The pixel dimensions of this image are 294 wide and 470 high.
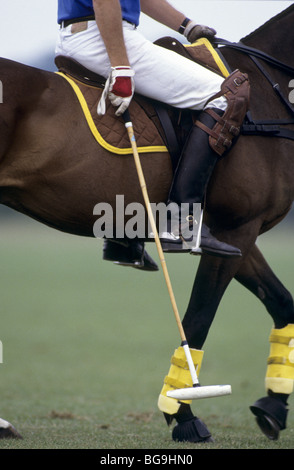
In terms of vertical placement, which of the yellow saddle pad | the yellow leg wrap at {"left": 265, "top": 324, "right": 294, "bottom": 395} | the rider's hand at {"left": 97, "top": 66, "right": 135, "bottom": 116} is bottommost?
the yellow leg wrap at {"left": 265, "top": 324, "right": 294, "bottom": 395}

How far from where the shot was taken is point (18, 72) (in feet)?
14.6

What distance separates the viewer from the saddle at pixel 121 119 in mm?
4570

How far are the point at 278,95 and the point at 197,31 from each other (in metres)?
0.69

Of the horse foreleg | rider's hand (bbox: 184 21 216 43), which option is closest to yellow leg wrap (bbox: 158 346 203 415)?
the horse foreleg

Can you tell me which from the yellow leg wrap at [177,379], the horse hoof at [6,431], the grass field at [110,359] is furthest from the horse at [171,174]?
the grass field at [110,359]

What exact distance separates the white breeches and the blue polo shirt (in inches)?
2.3

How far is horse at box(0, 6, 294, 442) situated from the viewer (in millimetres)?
4434

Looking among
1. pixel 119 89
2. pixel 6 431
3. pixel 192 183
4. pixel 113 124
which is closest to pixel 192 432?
pixel 6 431

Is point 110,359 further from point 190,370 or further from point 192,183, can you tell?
point 192,183

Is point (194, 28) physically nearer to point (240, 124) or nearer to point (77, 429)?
point (240, 124)

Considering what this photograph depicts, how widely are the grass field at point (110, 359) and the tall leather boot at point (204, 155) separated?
4.27 ft

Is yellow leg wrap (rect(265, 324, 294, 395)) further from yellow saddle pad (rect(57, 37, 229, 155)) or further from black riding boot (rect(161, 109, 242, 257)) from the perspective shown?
yellow saddle pad (rect(57, 37, 229, 155))

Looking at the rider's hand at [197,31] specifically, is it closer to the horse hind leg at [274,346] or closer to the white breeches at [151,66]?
the white breeches at [151,66]

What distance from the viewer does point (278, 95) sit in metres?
5.23
